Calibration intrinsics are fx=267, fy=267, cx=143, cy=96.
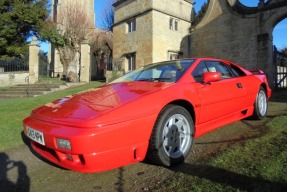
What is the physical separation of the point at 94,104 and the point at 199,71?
1770 mm

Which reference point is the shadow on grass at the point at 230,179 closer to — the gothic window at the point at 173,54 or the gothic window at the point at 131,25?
the gothic window at the point at 173,54

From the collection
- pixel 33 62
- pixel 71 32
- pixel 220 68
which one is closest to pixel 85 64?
pixel 33 62

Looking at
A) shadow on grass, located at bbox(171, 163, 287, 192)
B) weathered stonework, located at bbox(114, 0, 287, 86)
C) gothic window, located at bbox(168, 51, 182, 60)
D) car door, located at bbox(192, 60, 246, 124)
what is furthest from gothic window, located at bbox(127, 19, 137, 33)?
shadow on grass, located at bbox(171, 163, 287, 192)

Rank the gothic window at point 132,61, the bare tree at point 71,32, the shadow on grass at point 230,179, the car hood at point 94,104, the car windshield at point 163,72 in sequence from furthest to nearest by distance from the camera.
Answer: the bare tree at point 71,32, the gothic window at point 132,61, the car windshield at point 163,72, the car hood at point 94,104, the shadow on grass at point 230,179

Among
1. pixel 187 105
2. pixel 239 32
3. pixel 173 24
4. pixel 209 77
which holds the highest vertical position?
pixel 173 24

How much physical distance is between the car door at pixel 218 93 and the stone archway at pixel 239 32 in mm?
11800

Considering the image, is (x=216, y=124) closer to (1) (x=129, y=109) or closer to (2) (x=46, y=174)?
(1) (x=129, y=109)

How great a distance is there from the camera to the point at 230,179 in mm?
2605

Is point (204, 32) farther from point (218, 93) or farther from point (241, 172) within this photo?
point (241, 172)

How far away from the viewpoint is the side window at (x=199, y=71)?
12.6ft

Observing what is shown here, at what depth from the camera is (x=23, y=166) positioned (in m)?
3.65

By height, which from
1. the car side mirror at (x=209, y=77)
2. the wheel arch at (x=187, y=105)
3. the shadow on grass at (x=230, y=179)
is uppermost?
the car side mirror at (x=209, y=77)

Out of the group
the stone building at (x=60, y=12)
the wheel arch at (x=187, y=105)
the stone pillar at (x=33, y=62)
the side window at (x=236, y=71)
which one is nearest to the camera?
the wheel arch at (x=187, y=105)

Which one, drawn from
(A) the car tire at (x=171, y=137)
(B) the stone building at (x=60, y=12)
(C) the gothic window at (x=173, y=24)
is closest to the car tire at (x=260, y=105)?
(A) the car tire at (x=171, y=137)
